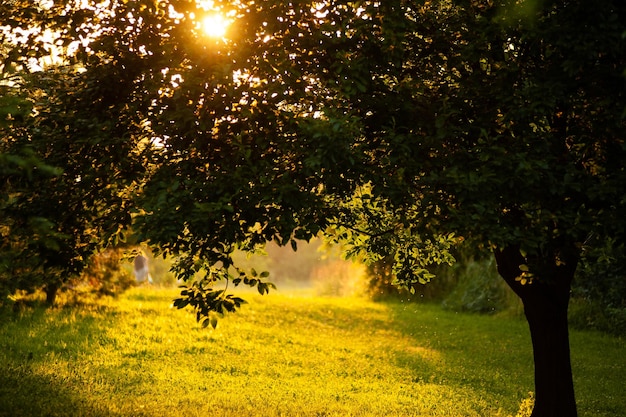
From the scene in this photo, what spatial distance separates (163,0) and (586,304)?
20.9m

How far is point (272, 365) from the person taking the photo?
17.0 m

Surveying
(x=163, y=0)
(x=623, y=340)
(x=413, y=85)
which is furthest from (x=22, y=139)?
(x=623, y=340)

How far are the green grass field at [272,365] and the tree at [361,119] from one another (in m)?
5.21

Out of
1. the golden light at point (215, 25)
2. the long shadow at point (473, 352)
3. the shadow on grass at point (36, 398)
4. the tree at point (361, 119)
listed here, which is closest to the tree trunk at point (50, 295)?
the shadow on grass at point (36, 398)

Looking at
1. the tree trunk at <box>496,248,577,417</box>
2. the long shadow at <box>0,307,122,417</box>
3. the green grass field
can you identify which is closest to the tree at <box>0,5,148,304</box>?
the long shadow at <box>0,307,122,417</box>

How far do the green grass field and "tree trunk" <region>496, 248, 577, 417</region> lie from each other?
130 cm

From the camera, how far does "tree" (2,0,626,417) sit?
24.0ft

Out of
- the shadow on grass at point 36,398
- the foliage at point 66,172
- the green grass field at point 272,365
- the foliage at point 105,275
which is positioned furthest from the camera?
the foliage at point 105,275

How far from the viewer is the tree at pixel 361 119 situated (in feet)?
24.0

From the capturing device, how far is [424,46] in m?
9.12

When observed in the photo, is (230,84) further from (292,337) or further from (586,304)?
(586,304)

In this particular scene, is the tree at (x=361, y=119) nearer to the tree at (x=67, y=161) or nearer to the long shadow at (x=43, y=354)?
the tree at (x=67, y=161)

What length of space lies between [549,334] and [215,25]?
6998 mm

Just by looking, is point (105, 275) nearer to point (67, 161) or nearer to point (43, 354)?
point (43, 354)
